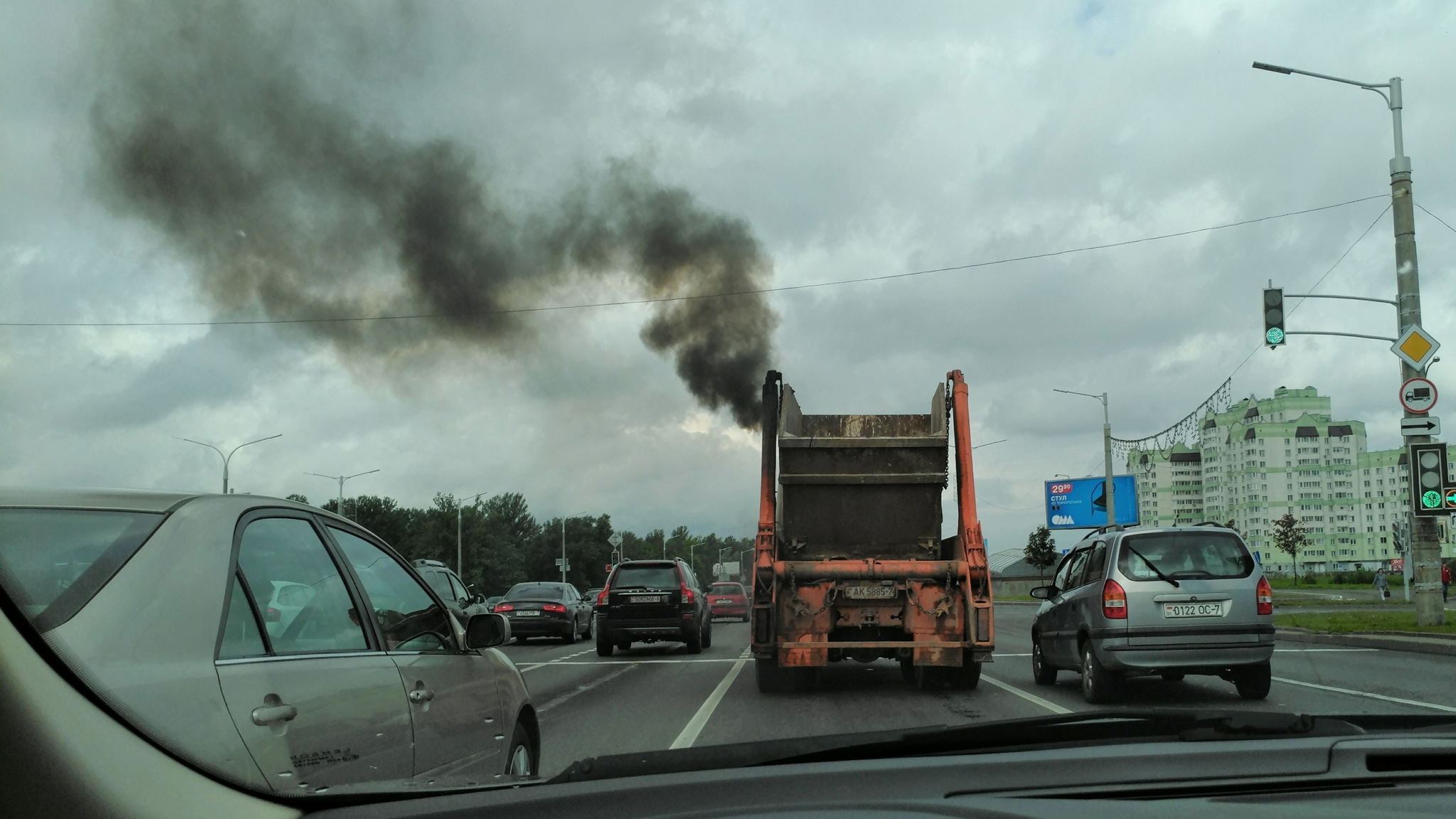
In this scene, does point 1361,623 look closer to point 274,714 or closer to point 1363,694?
point 1363,694

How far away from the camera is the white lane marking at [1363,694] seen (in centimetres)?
973

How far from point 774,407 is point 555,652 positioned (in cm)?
1114

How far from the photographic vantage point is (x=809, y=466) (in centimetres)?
1309

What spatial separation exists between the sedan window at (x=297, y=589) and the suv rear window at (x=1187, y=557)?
847cm

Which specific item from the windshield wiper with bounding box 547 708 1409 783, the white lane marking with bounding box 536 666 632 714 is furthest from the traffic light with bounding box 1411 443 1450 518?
the windshield wiper with bounding box 547 708 1409 783

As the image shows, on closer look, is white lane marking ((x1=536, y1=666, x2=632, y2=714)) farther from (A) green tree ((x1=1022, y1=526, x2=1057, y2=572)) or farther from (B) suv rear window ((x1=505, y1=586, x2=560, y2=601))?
(A) green tree ((x1=1022, y1=526, x2=1057, y2=572))

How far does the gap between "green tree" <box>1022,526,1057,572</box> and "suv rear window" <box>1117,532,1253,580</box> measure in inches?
2670

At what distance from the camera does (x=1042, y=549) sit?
78875 millimetres

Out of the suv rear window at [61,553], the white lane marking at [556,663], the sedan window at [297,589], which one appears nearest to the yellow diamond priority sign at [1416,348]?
the white lane marking at [556,663]

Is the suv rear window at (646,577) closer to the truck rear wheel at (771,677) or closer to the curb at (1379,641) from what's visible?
the truck rear wheel at (771,677)

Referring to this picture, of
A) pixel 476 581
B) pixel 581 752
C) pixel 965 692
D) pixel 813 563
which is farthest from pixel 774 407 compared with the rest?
pixel 476 581

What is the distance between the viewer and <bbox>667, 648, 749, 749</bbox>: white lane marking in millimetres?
8328

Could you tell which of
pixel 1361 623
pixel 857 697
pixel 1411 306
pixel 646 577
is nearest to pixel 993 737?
pixel 857 697

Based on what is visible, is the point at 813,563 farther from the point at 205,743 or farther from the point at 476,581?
the point at 476,581
